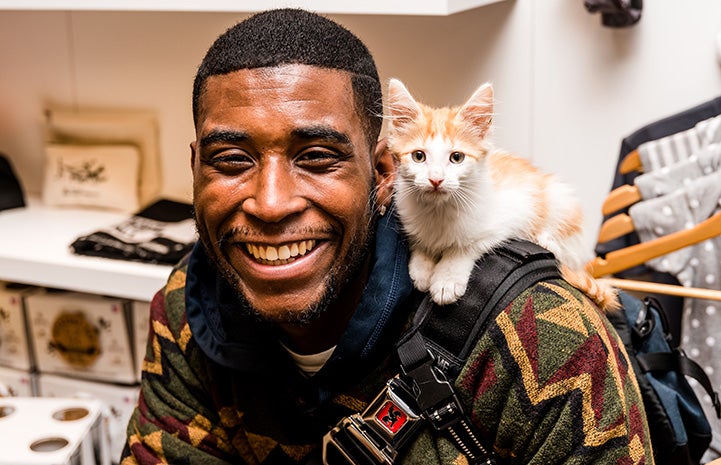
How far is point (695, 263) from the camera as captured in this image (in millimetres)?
1298

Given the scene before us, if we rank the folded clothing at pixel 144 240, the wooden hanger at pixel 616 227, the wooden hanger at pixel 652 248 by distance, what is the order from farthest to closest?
the folded clothing at pixel 144 240, the wooden hanger at pixel 616 227, the wooden hanger at pixel 652 248

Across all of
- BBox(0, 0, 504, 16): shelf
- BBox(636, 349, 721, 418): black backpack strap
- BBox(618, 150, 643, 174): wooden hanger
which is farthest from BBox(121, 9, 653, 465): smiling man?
BBox(618, 150, 643, 174): wooden hanger

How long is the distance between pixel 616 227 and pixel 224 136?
776mm

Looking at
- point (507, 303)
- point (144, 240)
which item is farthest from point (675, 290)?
point (144, 240)

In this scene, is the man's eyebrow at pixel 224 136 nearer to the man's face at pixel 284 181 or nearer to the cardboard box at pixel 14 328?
the man's face at pixel 284 181

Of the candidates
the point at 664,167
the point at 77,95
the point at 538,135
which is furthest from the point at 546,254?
the point at 77,95

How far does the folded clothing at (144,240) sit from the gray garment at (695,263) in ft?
3.21

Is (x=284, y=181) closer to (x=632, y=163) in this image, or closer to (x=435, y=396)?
(x=435, y=396)

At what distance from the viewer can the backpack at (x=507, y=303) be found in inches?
36.1

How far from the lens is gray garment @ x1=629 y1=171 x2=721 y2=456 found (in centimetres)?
126

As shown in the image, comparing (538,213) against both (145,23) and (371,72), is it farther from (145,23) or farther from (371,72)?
(145,23)

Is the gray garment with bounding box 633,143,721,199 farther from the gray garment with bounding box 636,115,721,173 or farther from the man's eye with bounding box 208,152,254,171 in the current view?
the man's eye with bounding box 208,152,254,171

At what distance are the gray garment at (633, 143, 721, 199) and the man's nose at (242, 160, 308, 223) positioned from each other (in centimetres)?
71

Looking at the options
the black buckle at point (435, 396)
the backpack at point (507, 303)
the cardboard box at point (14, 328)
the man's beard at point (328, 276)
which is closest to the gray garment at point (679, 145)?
the backpack at point (507, 303)
